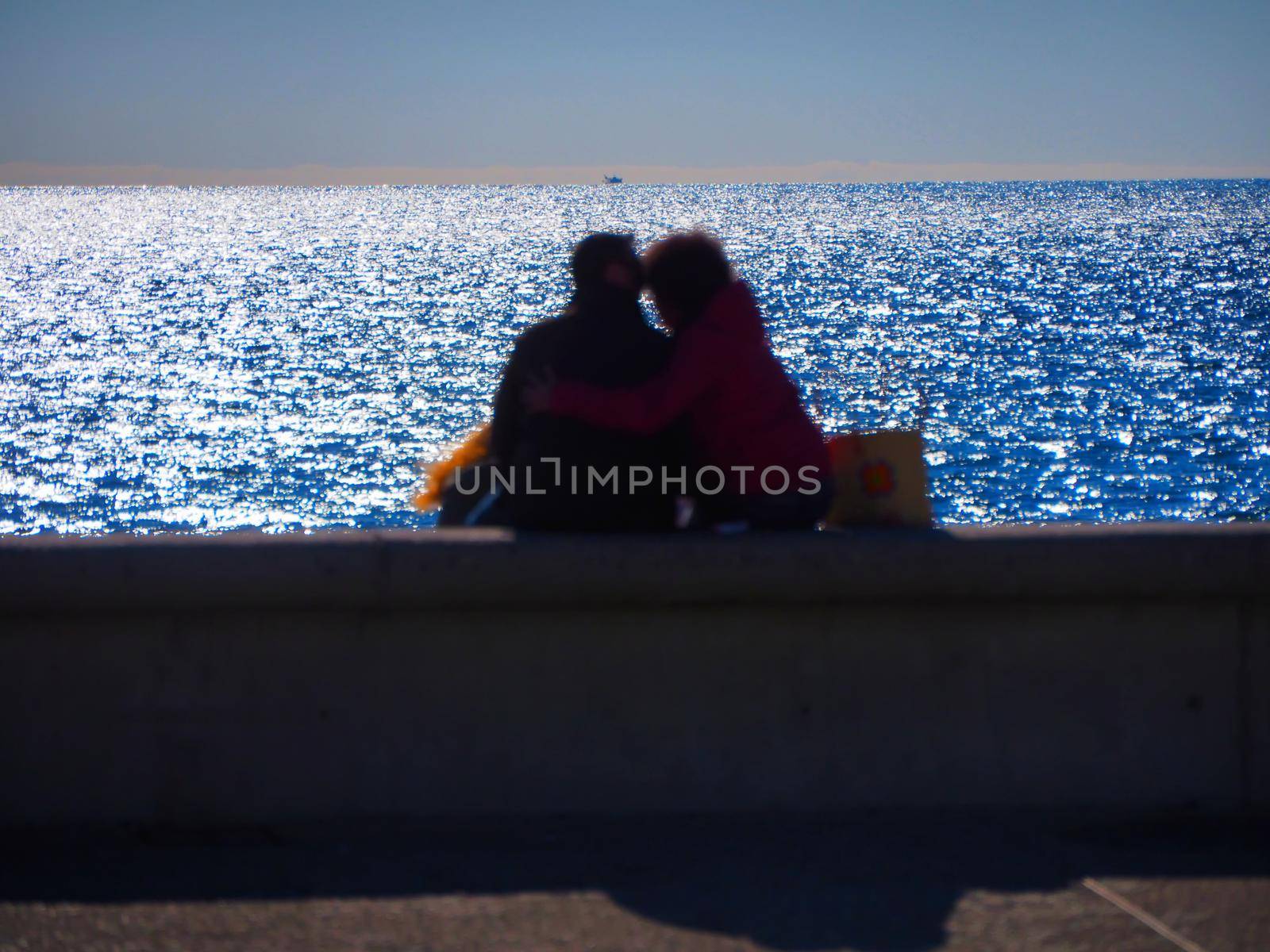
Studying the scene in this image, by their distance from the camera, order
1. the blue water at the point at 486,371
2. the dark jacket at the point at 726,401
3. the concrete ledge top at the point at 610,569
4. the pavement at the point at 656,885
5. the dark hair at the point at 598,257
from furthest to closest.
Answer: the blue water at the point at 486,371 → the dark hair at the point at 598,257 → the dark jacket at the point at 726,401 → the concrete ledge top at the point at 610,569 → the pavement at the point at 656,885

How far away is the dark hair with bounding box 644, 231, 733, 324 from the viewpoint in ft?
12.9

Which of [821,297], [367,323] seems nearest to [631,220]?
[821,297]

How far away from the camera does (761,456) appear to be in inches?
153

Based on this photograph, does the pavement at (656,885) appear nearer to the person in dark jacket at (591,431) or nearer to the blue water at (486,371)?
the person in dark jacket at (591,431)

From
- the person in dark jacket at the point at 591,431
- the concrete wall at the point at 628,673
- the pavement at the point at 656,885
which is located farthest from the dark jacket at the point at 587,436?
the pavement at the point at 656,885

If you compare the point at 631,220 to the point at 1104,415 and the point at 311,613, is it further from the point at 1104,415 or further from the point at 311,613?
the point at 311,613

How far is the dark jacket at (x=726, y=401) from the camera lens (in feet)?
12.2

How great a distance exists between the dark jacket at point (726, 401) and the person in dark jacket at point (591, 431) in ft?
0.17

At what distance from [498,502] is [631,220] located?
154695 mm

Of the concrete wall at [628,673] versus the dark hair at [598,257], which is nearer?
the concrete wall at [628,673]

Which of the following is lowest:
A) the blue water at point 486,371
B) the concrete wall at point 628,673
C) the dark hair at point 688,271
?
the concrete wall at point 628,673

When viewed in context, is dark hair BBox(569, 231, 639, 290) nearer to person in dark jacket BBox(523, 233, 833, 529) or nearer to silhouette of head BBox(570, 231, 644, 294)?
silhouette of head BBox(570, 231, 644, 294)

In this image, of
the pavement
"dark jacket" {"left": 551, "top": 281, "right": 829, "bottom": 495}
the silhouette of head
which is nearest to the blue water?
"dark jacket" {"left": 551, "top": 281, "right": 829, "bottom": 495}

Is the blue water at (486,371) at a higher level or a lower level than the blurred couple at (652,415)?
higher
